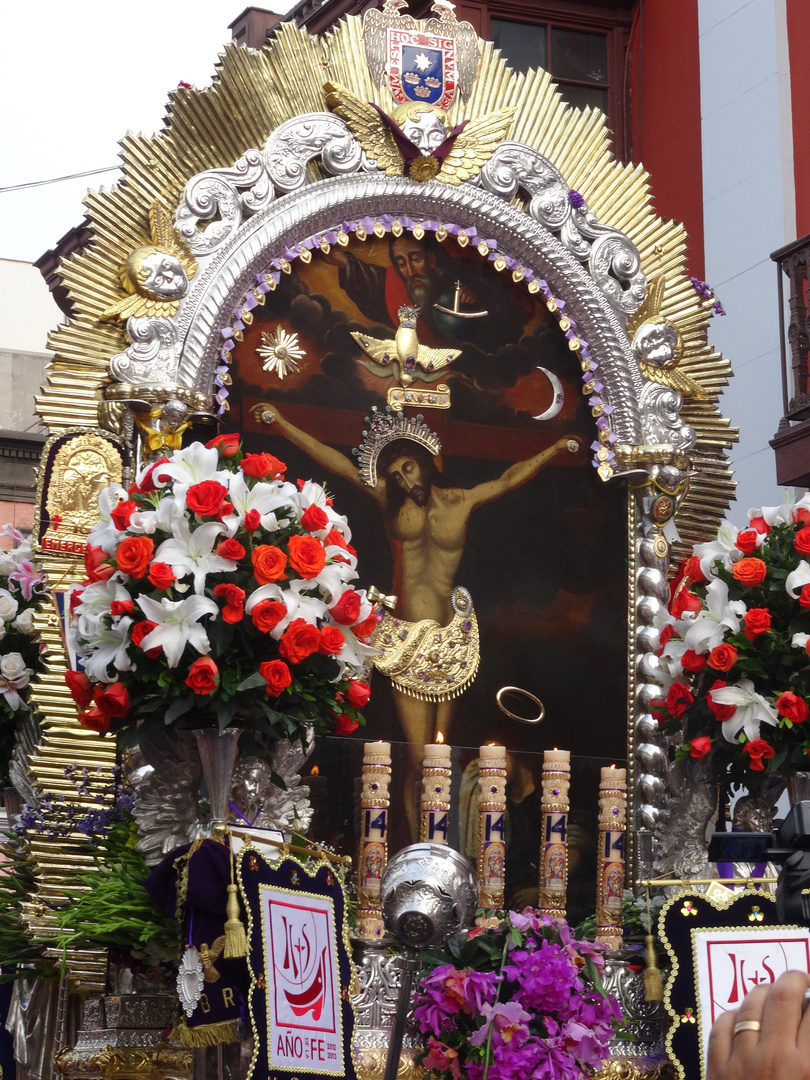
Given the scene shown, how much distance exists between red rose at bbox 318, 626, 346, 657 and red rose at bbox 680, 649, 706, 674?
5.06 feet

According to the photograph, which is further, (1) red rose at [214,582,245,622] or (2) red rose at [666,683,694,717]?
(2) red rose at [666,683,694,717]

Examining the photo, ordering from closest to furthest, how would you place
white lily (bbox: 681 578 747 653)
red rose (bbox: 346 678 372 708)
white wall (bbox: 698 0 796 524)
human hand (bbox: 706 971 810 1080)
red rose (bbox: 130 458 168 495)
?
1. human hand (bbox: 706 971 810 1080)
2. red rose (bbox: 130 458 168 495)
3. red rose (bbox: 346 678 372 708)
4. white lily (bbox: 681 578 747 653)
5. white wall (bbox: 698 0 796 524)

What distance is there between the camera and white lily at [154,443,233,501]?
4913mm

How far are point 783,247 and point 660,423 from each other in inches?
121

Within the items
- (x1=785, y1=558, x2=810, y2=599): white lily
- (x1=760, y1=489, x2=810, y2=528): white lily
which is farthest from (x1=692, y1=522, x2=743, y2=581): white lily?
(x1=785, y1=558, x2=810, y2=599): white lily

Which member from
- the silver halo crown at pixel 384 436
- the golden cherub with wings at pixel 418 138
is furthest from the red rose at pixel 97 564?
the golden cherub with wings at pixel 418 138

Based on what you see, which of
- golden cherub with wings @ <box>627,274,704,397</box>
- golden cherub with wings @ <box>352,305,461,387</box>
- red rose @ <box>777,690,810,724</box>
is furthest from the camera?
golden cherub with wings @ <box>627,274,704,397</box>

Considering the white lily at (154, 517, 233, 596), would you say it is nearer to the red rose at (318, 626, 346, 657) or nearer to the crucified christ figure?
the red rose at (318, 626, 346, 657)

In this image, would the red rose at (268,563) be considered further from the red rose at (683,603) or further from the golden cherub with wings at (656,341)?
the golden cherub with wings at (656,341)

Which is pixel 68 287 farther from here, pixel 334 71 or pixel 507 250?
pixel 507 250

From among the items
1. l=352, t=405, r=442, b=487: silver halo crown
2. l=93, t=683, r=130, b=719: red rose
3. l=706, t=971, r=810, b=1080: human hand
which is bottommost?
l=706, t=971, r=810, b=1080: human hand

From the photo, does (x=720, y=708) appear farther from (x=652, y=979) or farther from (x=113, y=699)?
(x=113, y=699)

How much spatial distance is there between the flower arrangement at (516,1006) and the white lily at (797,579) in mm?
1442

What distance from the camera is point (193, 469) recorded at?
4.96m
